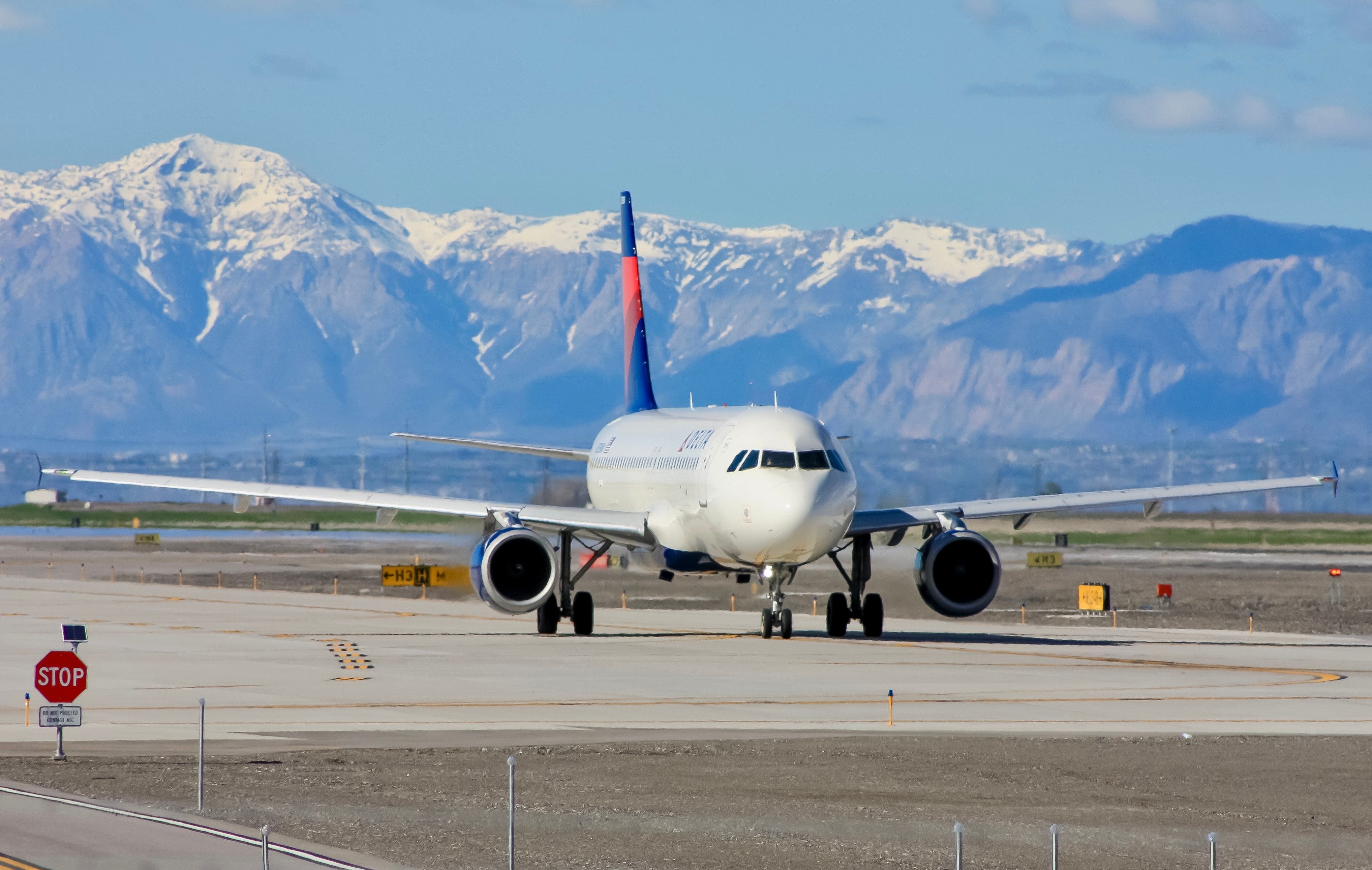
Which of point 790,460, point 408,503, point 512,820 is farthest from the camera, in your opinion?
point 408,503

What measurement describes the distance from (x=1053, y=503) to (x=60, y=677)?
91.6ft

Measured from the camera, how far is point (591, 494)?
178 feet

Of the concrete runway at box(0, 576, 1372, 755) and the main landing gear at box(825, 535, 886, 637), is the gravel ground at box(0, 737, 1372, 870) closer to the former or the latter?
the concrete runway at box(0, 576, 1372, 755)

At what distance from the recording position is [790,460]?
41.3 m

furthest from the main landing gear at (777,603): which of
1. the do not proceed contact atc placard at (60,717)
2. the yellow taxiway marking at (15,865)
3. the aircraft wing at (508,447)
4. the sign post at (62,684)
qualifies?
the yellow taxiway marking at (15,865)

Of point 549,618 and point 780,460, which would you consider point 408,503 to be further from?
point 780,460

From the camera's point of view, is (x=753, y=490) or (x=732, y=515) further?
(x=732, y=515)

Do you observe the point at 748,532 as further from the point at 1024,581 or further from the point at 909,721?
the point at 1024,581

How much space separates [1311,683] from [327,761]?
18266mm

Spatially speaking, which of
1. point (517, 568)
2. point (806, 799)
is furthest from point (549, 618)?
point (806, 799)

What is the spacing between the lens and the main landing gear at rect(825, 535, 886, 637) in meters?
45.9

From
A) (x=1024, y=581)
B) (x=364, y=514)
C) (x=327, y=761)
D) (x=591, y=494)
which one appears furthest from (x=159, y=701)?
(x=364, y=514)

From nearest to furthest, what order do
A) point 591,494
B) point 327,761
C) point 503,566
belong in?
point 327,761, point 503,566, point 591,494

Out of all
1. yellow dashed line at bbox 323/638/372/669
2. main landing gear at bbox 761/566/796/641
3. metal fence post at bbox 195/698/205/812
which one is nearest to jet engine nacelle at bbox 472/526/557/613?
yellow dashed line at bbox 323/638/372/669
